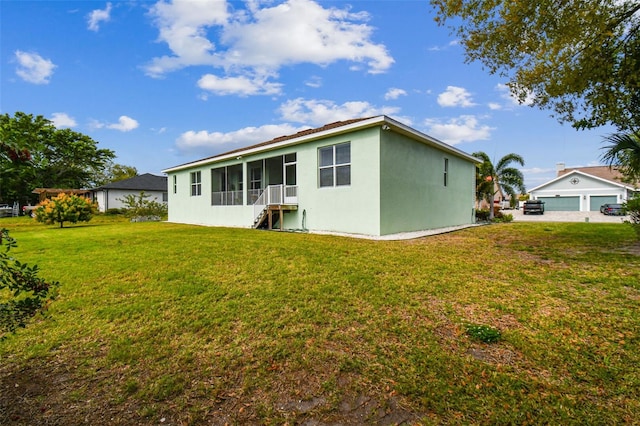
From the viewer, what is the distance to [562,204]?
3606 cm

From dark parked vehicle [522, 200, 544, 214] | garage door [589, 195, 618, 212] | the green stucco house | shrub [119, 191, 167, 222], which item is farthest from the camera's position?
garage door [589, 195, 618, 212]

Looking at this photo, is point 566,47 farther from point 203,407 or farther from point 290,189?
point 203,407

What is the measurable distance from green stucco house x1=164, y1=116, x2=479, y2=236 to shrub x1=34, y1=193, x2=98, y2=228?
6.18m

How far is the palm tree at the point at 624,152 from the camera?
736cm

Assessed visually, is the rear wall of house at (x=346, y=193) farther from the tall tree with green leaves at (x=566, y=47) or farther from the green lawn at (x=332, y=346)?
the green lawn at (x=332, y=346)

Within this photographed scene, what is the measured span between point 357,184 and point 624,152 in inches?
262

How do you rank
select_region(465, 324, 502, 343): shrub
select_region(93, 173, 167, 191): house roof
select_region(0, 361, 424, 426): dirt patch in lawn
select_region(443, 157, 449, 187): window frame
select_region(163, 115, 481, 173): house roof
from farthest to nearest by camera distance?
select_region(93, 173, 167, 191): house roof, select_region(443, 157, 449, 187): window frame, select_region(163, 115, 481, 173): house roof, select_region(465, 324, 502, 343): shrub, select_region(0, 361, 424, 426): dirt patch in lawn

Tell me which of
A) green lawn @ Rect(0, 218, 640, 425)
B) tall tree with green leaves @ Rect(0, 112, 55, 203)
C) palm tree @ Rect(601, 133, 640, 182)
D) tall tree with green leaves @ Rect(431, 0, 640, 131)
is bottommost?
green lawn @ Rect(0, 218, 640, 425)

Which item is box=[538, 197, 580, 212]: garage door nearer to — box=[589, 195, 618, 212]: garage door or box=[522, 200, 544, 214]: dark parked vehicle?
box=[589, 195, 618, 212]: garage door

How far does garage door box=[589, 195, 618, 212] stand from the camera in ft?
107

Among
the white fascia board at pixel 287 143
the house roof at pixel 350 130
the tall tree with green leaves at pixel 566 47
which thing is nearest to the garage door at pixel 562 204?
the house roof at pixel 350 130

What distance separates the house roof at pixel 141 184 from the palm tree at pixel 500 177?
31400mm

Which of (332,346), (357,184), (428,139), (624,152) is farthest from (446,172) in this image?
(332,346)

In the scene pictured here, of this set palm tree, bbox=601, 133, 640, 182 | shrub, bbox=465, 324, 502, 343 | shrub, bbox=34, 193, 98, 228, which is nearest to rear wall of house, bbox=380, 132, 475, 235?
palm tree, bbox=601, 133, 640, 182
